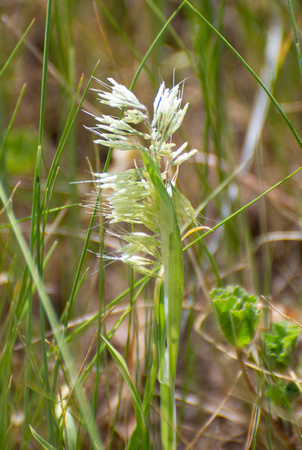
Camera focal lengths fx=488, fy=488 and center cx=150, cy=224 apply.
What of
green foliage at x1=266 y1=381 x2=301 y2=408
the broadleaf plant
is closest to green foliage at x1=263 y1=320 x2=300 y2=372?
green foliage at x1=266 y1=381 x2=301 y2=408

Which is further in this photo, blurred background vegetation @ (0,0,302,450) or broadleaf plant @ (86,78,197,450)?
blurred background vegetation @ (0,0,302,450)

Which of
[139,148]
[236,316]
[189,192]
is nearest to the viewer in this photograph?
[139,148]

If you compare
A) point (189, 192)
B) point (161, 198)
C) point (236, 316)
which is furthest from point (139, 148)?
point (189, 192)

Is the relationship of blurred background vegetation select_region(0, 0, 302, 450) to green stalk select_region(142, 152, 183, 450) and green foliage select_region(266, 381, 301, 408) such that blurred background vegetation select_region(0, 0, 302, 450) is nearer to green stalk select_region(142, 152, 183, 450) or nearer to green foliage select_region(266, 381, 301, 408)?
green foliage select_region(266, 381, 301, 408)

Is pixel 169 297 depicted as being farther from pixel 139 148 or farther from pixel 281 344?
pixel 281 344

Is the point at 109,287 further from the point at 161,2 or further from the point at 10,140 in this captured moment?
the point at 161,2

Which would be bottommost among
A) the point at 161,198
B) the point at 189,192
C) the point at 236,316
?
the point at 236,316
